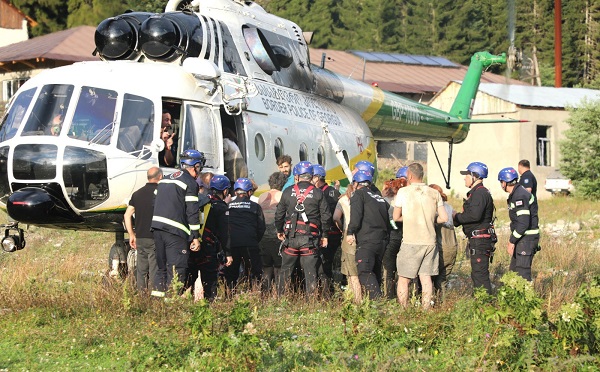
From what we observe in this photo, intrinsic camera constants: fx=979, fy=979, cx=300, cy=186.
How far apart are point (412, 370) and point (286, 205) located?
4833 millimetres

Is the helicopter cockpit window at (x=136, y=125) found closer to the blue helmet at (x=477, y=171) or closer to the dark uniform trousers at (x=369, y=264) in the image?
the dark uniform trousers at (x=369, y=264)

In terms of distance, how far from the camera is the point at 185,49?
13.6 meters

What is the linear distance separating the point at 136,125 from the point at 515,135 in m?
29.2

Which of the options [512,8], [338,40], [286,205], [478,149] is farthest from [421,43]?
[286,205]

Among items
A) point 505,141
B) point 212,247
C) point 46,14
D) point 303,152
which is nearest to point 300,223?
point 212,247

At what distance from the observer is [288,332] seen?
937cm

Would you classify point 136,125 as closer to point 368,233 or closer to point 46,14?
point 368,233

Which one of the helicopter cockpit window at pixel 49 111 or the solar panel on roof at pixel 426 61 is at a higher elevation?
the solar panel on roof at pixel 426 61

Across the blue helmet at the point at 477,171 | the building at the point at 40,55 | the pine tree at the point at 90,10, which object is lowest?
the blue helmet at the point at 477,171

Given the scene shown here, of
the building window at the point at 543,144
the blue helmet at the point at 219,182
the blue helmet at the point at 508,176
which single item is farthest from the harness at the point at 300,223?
the building window at the point at 543,144

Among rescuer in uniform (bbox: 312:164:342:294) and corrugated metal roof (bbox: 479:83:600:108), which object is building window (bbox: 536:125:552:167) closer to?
corrugated metal roof (bbox: 479:83:600:108)

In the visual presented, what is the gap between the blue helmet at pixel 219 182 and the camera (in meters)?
12.5

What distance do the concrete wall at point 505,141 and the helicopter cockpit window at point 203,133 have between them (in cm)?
2581

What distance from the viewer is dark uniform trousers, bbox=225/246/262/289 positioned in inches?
510
